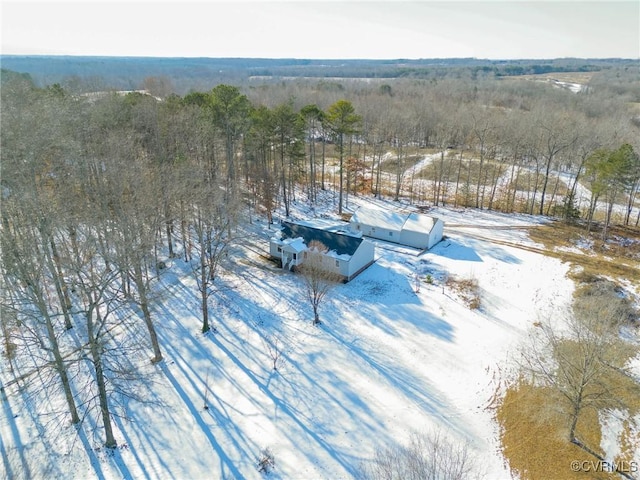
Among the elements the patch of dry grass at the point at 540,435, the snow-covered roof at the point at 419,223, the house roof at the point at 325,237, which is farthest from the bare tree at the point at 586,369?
the snow-covered roof at the point at 419,223

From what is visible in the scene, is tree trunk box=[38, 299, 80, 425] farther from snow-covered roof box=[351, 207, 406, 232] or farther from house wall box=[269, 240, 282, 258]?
snow-covered roof box=[351, 207, 406, 232]

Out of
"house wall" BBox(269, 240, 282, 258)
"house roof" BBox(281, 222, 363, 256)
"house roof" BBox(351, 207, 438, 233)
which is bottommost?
"house wall" BBox(269, 240, 282, 258)

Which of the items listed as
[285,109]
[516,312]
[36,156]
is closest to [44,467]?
[36,156]

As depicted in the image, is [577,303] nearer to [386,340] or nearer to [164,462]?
[386,340]

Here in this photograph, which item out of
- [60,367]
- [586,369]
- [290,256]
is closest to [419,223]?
[290,256]

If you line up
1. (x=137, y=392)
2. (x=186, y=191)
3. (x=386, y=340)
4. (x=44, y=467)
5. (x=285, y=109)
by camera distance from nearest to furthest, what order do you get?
(x=44, y=467), (x=137, y=392), (x=386, y=340), (x=186, y=191), (x=285, y=109)

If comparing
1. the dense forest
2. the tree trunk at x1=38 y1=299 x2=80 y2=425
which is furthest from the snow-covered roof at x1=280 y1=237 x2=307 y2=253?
the tree trunk at x1=38 y1=299 x2=80 y2=425

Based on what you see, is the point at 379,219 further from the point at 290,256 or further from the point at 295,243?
the point at 290,256
